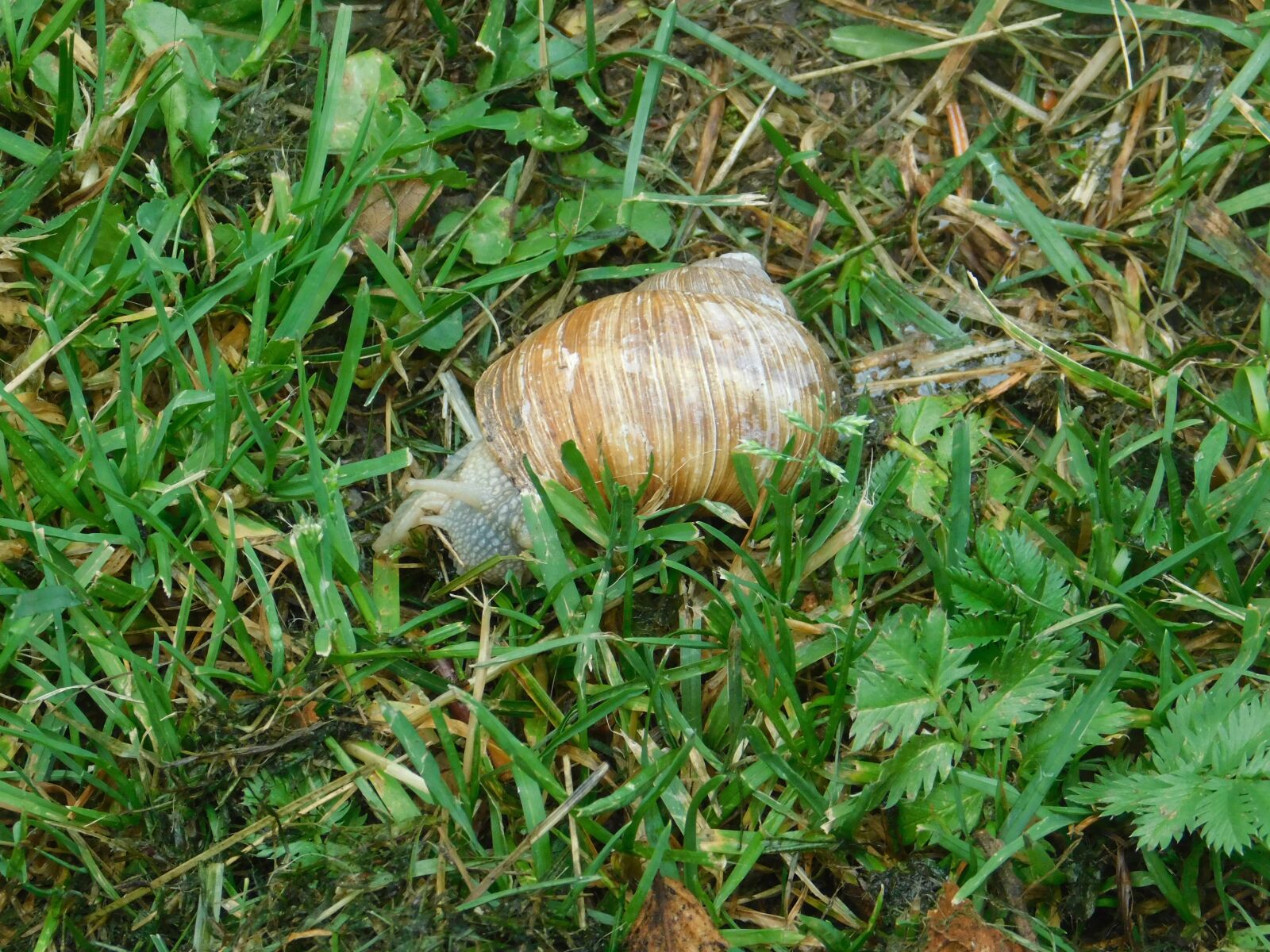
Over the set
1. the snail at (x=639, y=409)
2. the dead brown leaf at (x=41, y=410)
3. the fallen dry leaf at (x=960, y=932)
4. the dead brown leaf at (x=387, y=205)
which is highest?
the dead brown leaf at (x=387, y=205)

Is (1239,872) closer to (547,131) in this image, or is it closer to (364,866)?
(364,866)

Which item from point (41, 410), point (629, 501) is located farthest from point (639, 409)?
point (41, 410)

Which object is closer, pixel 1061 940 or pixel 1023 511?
pixel 1061 940

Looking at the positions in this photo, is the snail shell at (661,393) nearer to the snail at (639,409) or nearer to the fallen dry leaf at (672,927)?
the snail at (639,409)

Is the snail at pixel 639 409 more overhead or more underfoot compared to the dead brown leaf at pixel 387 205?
more underfoot

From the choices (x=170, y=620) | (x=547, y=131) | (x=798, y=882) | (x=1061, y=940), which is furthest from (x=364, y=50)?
(x=1061, y=940)

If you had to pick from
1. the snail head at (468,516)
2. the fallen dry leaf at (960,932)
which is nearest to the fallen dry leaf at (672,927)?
the fallen dry leaf at (960,932)

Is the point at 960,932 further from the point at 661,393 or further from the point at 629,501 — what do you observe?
the point at 661,393
